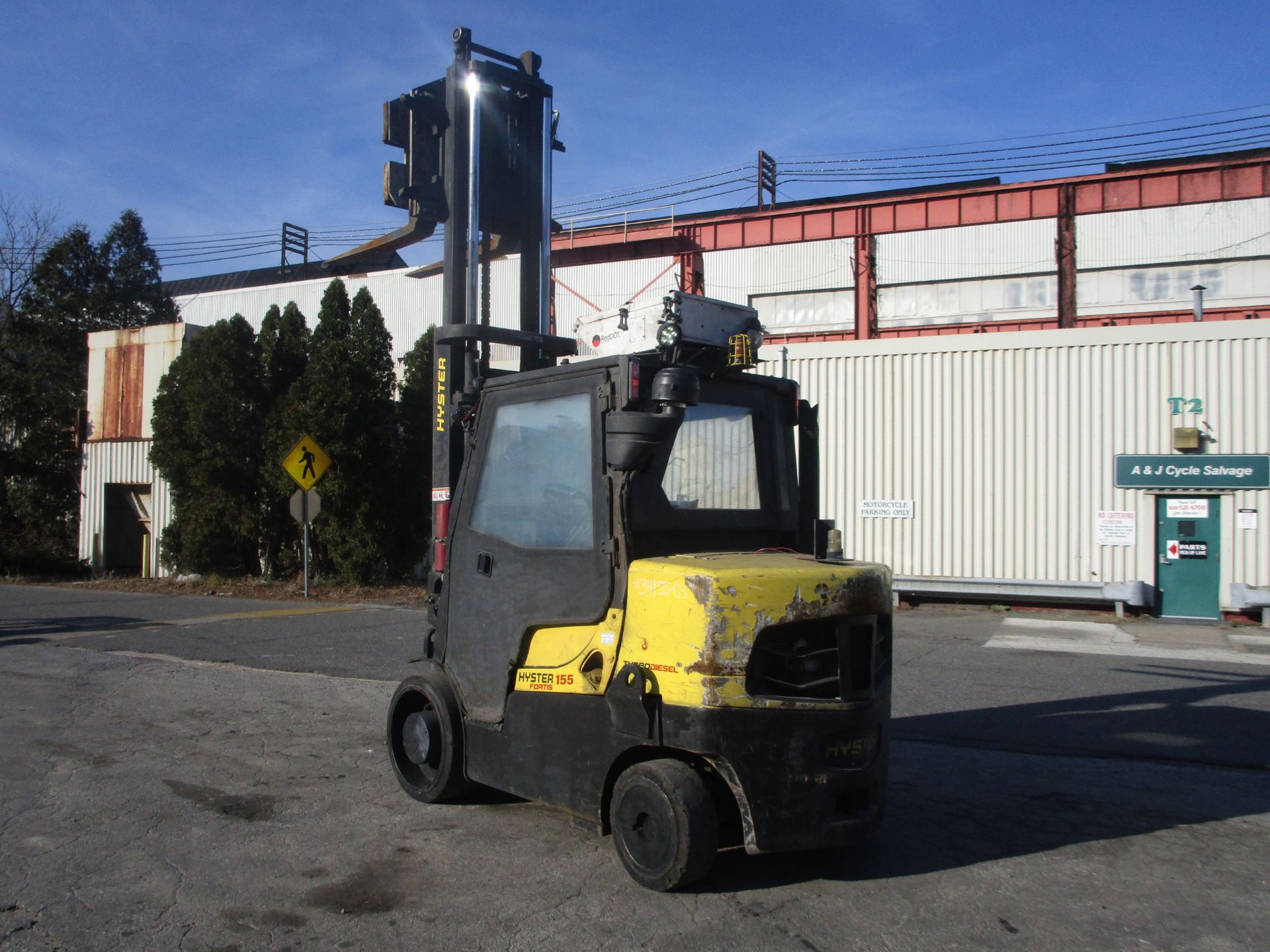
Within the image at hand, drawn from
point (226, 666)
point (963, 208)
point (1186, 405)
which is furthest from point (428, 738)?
point (963, 208)

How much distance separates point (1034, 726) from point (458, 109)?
635cm

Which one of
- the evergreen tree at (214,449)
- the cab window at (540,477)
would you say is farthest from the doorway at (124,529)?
the cab window at (540,477)

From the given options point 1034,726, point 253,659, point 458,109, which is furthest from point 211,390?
point 1034,726

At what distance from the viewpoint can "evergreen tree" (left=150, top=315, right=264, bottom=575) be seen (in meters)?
22.6

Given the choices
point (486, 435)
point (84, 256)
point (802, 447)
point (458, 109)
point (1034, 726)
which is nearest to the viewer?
point (486, 435)

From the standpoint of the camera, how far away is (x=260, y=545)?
23.1 metres

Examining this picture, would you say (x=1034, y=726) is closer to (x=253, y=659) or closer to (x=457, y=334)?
(x=457, y=334)

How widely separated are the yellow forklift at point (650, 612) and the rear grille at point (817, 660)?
0.01 m

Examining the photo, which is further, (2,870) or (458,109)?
(458,109)

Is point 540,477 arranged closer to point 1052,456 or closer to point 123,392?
point 1052,456

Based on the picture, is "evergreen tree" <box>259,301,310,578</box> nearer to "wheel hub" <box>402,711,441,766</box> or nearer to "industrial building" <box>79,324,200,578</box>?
"industrial building" <box>79,324,200,578</box>

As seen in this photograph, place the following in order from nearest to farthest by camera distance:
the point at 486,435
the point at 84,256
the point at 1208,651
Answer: the point at 486,435 < the point at 1208,651 < the point at 84,256

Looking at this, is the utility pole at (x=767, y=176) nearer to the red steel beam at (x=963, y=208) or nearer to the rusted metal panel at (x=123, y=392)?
the red steel beam at (x=963, y=208)

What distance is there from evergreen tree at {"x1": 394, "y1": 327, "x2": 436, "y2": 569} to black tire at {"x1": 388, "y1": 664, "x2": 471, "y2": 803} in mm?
16662
